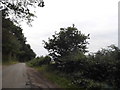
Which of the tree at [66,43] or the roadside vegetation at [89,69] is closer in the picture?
the roadside vegetation at [89,69]

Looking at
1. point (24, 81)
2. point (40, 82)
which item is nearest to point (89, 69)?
point (40, 82)

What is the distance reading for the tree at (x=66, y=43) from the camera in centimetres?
3472

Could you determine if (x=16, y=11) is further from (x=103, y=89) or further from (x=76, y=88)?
(x=103, y=89)

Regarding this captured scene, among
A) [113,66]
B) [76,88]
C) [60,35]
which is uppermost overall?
[60,35]

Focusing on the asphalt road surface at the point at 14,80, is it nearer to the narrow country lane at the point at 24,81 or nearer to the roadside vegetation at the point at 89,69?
the narrow country lane at the point at 24,81

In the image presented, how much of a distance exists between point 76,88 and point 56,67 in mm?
15266

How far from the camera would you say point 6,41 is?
177 ft

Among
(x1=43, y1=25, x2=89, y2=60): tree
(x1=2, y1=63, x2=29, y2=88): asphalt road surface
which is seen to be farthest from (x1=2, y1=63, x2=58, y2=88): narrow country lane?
(x1=43, y1=25, x2=89, y2=60): tree

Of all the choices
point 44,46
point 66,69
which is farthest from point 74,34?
point 66,69

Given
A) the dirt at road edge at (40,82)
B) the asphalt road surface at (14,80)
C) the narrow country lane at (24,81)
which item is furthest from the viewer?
the dirt at road edge at (40,82)

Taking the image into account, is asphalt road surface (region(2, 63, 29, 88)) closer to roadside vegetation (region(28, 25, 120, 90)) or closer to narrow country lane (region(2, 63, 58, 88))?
narrow country lane (region(2, 63, 58, 88))

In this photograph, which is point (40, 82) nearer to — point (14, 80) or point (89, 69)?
point (14, 80)

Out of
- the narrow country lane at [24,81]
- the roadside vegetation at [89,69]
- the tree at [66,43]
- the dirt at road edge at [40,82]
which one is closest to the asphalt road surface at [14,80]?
the narrow country lane at [24,81]

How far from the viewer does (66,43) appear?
34594 mm
